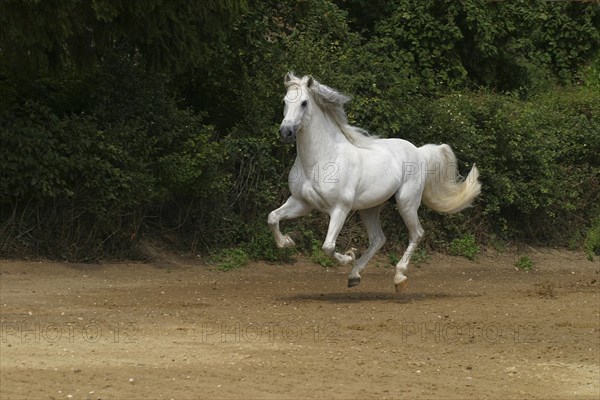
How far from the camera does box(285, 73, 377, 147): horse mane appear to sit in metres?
12.5

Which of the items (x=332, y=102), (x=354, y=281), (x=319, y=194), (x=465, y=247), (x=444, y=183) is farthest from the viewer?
(x=465, y=247)

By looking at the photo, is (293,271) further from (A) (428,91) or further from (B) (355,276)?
(A) (428,91)

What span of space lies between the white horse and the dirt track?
823 millimetres

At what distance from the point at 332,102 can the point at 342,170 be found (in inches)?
32.5

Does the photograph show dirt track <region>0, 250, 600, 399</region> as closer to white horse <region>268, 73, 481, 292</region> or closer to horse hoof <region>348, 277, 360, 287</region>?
horse hoof <region>348, 277, 360, 287</region>

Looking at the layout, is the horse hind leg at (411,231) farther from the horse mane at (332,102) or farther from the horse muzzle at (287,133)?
the horse muzzle at (287,133)

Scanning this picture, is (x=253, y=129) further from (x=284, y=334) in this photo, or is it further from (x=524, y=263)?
(x=284, y=334)

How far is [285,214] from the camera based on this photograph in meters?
12.4

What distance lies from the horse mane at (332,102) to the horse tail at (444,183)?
2.79 feet

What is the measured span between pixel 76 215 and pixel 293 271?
301cm

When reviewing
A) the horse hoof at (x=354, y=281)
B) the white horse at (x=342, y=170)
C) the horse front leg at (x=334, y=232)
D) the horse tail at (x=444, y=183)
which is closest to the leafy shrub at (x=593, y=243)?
the horse tail at (x=444, y=183)

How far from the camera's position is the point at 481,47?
20.7 m

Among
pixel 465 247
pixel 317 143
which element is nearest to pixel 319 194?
pixel 317 143

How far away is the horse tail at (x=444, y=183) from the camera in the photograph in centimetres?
1380
